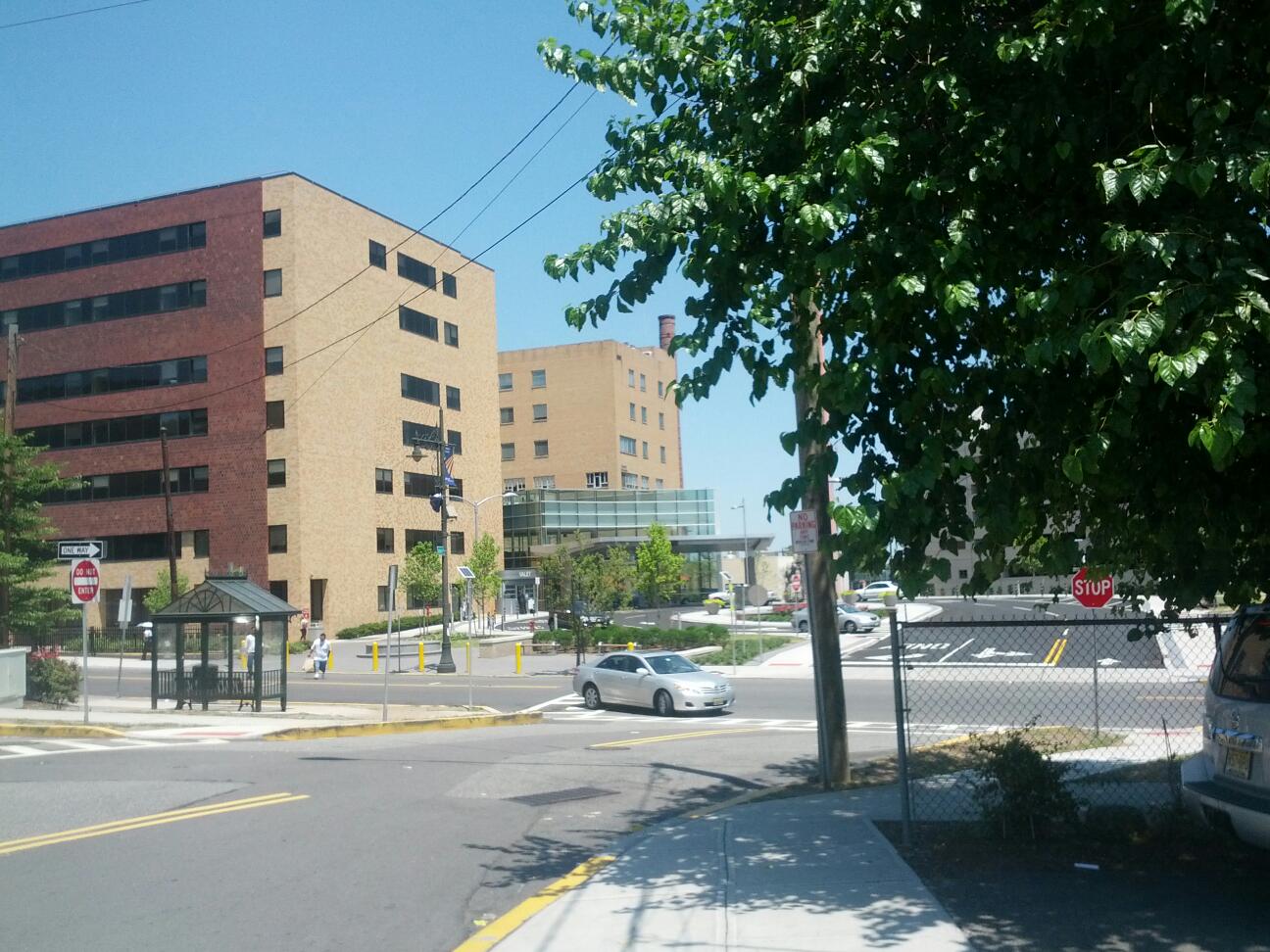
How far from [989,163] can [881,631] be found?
5028cm

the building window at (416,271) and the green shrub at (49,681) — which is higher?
the building window at (416,271)

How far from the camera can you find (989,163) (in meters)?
6.61

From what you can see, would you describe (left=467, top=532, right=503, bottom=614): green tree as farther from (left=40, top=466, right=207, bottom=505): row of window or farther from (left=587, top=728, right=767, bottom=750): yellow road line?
→ (left=587, top=728, right=767, bottom=750): yellow road line

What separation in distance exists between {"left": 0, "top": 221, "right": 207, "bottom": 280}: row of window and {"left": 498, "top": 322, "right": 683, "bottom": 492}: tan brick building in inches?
1471

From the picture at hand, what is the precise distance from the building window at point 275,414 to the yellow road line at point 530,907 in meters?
51.5

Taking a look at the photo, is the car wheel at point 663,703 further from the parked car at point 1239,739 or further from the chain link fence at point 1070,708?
the parked car at point 1239,739

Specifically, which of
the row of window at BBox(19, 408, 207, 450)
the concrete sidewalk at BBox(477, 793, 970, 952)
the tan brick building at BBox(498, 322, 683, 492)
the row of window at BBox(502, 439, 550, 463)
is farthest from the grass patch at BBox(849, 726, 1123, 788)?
the row of window at BBox(502, 439, 550, 463)

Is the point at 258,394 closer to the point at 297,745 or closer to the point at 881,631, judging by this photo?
the point at 881,631

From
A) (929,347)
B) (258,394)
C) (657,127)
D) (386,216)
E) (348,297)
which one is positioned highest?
(386,216)

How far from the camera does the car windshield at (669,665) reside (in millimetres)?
24859

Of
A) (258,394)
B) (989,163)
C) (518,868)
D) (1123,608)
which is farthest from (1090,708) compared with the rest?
(258,394)

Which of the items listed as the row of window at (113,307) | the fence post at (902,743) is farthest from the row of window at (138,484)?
the fence post at (902,743)

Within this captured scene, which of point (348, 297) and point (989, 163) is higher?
point (348, 297)

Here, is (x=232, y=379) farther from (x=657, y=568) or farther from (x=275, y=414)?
(x=657, y=568)
